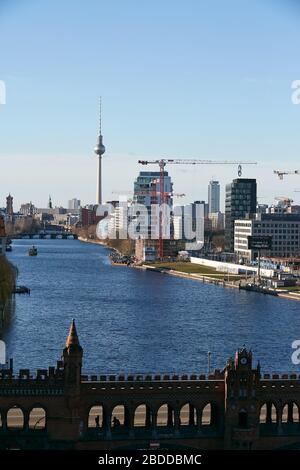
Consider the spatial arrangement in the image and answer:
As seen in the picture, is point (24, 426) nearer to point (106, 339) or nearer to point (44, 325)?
point (106, 339)

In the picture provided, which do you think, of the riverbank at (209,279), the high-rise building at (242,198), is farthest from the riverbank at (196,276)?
the high-rise building at (242,198)

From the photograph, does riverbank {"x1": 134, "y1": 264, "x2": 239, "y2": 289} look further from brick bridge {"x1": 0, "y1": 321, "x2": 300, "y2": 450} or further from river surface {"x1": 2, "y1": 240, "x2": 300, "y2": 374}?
brick bridge {"x1": 0, "y1": 321, "x2": 300, "y2": 450}

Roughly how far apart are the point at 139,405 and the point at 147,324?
80.3 feet

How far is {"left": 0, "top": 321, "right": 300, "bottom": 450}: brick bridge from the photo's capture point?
22453 mm

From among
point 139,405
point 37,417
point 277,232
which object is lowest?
point 37,417

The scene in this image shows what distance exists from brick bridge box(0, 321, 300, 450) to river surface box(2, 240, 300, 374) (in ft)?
35.3

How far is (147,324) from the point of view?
48.0 meters


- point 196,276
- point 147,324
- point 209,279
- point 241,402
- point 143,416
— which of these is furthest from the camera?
point 196,276

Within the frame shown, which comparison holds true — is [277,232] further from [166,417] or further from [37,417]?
[37,417]

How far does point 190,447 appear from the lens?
896 inches

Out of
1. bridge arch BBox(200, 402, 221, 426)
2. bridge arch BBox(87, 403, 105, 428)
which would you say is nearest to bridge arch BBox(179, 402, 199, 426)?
bridge arch BBox(200, 402, 221, 426)

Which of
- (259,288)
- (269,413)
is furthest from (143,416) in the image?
(259,288)

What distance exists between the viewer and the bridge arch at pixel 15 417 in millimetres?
22625

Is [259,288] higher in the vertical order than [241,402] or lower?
lower
